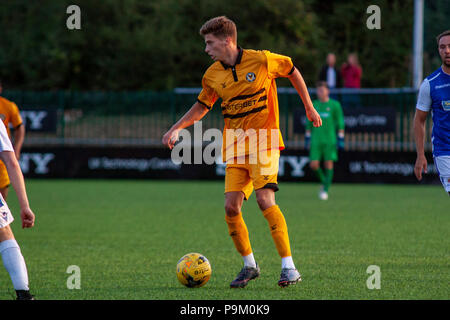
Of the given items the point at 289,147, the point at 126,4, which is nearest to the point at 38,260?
the point at 289,147

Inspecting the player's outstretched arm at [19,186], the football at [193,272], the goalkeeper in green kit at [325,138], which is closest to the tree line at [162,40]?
the goalkeeper in green kit at [325,138]

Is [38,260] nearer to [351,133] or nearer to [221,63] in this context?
[221,63]

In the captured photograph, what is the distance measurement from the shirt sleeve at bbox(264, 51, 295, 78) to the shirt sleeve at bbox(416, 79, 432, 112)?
4.36ft

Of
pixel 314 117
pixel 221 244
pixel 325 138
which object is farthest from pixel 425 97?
pixel 325 138

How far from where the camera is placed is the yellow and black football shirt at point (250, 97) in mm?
6551

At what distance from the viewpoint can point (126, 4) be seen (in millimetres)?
34219

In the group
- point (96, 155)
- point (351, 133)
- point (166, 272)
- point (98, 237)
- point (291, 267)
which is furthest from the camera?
point (96, 155)

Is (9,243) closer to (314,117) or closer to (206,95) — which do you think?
(206,95)

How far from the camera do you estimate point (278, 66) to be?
6633 millimetres

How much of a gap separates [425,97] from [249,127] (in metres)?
1.73

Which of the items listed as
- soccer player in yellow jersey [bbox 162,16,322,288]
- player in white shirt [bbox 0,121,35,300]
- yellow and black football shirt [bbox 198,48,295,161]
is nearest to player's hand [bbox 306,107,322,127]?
soccer player in yellow jersey [bbox 162,16,322,288]

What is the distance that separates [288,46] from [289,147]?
12955 mm

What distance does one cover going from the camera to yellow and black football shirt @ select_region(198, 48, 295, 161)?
6.55 m

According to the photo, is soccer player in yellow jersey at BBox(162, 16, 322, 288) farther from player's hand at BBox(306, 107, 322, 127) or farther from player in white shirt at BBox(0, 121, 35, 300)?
player in white shirt at BBox(0, 121, 35, 300)
